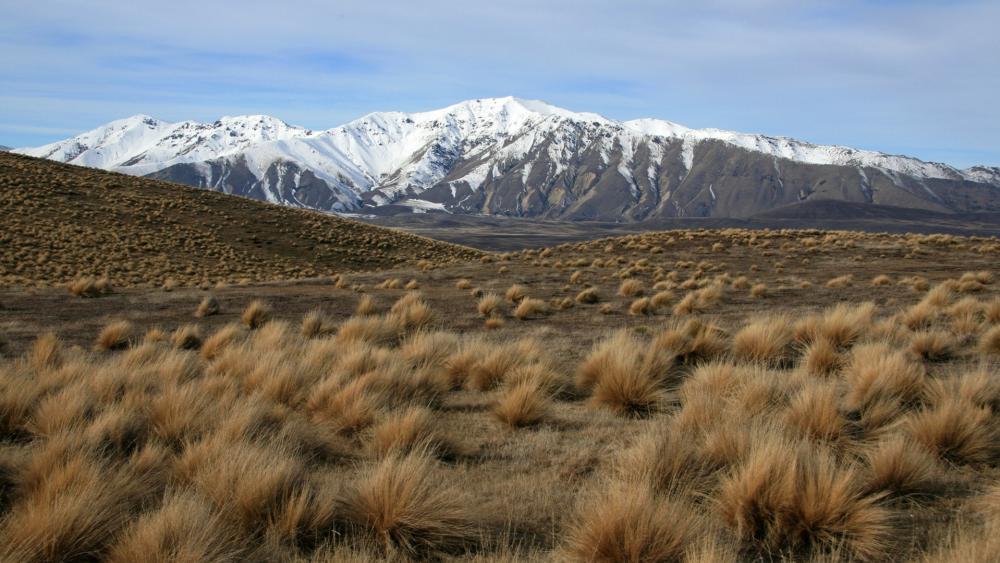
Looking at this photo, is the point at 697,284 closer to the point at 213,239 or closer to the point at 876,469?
the point at 876,469

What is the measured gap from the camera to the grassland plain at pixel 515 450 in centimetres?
325

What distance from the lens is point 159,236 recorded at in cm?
3916

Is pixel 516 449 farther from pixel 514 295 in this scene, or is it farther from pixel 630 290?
pixel 630 290

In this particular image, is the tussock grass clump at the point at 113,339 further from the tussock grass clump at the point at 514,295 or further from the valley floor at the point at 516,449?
the tussock grass clump at the point at 514,295

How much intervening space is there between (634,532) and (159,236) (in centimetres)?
4248

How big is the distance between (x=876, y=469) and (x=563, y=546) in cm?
224

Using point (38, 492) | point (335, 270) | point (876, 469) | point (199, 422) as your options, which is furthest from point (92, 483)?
point (335, 270)

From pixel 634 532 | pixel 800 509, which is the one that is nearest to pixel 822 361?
pixel 800 509

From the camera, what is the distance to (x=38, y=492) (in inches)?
141

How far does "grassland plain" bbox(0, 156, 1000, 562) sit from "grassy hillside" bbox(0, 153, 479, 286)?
77.5 ft

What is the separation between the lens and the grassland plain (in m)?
3.25

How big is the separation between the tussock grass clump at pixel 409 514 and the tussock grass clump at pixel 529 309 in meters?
10.2

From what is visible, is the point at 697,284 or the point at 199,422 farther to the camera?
the point at 697,284

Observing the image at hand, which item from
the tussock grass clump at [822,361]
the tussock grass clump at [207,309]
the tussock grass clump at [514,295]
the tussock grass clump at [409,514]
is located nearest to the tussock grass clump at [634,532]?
the tussock grass clump at [409,514]
